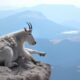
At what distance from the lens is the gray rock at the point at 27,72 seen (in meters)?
12.0

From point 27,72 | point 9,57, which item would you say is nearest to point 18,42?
point 9,57

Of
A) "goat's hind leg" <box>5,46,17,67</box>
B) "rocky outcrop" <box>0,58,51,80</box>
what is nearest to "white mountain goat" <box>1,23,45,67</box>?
"goat's hind leg" <box>5,46,17,67</box>

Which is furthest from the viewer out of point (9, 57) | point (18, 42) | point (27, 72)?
point (18, 42)

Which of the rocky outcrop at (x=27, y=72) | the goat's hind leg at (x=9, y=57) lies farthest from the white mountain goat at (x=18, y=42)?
the rocky outcrop at (x=27, y=72)

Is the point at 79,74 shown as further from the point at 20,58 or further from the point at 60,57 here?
the point at 20,58

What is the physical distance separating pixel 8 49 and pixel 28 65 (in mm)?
871

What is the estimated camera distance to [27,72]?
12.6 m

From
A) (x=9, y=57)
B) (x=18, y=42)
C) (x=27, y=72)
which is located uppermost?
(x=18, y=42)

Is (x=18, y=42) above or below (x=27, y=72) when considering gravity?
above

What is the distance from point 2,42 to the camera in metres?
Answer: 13.2

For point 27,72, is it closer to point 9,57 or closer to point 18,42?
point 9,57

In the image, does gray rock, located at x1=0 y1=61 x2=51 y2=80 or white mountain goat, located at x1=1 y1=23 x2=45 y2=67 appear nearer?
gray rock, located at x1=0 y1=61 x2=51 y2=80

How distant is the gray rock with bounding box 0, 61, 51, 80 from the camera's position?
12.0m

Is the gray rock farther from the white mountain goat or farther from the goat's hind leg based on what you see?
the white mountain goat
